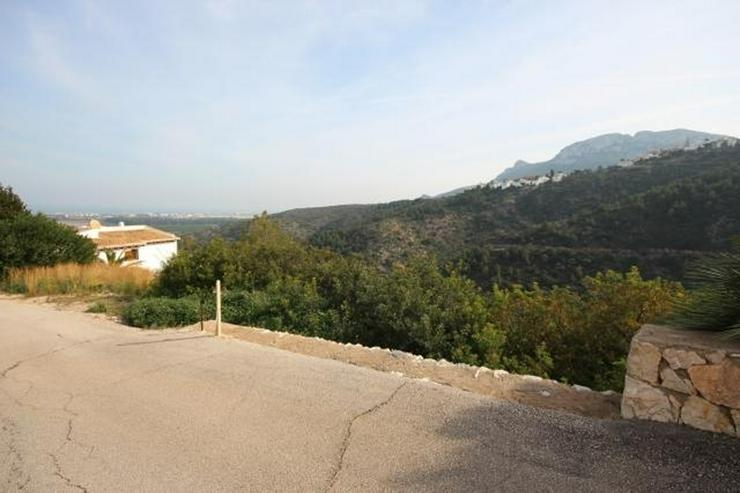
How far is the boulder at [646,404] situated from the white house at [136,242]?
3345cm

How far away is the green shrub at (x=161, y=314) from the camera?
354 inches

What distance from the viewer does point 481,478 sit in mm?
3242

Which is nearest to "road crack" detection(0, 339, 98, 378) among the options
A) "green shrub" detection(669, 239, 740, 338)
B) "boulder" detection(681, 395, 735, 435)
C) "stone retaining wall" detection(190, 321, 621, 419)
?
"stone retaining wall" detection(190, 321, 621, 419)

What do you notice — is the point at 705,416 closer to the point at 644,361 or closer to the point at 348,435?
the point at 644,361

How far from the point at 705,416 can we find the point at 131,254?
39264 mm

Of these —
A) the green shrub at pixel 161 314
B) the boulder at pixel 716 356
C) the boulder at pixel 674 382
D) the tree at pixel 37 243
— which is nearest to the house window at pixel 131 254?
the tree at pixel 37 243

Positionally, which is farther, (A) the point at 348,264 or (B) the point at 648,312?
(A) the point at 348,264

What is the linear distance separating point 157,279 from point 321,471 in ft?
39.4

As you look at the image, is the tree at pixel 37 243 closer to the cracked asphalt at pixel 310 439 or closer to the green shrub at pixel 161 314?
the green shrub at pixel 161 314

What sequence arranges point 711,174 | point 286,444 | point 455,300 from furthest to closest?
1. point 711,174
2. point 455,300
3. point 286,444

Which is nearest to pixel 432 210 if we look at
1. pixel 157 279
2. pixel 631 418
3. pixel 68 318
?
pixel 157 279

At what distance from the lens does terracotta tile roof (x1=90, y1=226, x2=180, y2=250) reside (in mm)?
33906

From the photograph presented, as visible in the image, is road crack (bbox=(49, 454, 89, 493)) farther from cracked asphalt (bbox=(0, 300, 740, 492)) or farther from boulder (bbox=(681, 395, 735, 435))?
boulder (bbox=(681, 395, 735, 435))

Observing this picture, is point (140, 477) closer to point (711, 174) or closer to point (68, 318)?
point (68, 318)
